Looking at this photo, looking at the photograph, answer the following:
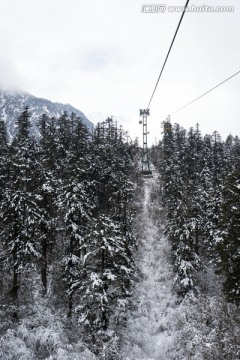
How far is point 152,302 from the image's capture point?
99.1 ft

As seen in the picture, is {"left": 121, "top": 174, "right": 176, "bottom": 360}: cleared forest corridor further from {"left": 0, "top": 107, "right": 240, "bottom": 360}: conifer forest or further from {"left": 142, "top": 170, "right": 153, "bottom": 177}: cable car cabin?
{"left": 142, "top": 170, "right": 153, "bottom": 177}: cable car cabin

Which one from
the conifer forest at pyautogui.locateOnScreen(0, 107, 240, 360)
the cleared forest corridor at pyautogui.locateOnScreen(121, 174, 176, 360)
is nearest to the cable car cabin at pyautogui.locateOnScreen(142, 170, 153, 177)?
the cleared forest corridor at pyautogui.locateOnScreen(121, 174, 176, 360)

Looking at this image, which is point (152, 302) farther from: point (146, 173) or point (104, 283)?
point (146, 173)

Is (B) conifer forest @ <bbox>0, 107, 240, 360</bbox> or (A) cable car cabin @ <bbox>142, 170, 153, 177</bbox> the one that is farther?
(A) cable car cabin @ <bbox>142, 170, 153, 177</bbox>

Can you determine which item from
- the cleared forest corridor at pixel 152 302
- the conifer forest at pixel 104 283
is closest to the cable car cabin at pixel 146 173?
the cleared forest corridor at pixel 152 302

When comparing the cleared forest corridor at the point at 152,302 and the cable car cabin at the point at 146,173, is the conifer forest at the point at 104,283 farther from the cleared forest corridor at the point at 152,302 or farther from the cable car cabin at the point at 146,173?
the cable car cabin at the point at 146,173

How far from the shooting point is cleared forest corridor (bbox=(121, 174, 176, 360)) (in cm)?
2402

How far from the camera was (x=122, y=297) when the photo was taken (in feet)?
78.8

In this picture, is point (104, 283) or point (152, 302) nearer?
point (104, 283)

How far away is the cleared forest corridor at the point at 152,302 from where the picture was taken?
78.8 ft

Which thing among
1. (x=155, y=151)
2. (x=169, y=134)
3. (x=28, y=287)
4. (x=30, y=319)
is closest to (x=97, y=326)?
(x=30, y=319)

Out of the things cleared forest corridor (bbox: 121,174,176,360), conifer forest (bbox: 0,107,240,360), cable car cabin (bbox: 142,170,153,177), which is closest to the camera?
conifer forest (bbox: 0,107,240,360)

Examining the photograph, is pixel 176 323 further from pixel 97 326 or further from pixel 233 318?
pixel 97 326

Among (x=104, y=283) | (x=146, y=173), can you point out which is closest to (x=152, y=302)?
(x=104, y=283)
